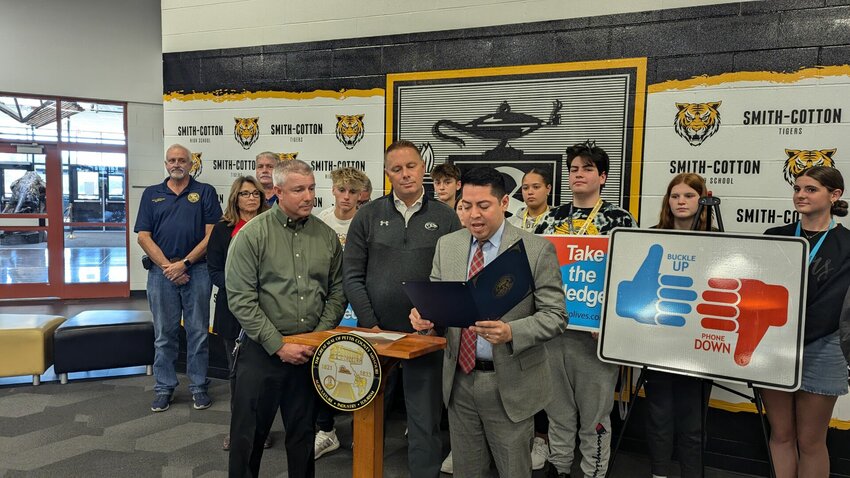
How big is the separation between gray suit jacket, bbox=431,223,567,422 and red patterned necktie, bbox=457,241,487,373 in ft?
0.08

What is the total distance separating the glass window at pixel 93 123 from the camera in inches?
304

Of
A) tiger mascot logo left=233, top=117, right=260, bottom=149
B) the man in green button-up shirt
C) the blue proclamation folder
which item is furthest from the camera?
tiger mascot logo left=233, top=117, right=260, bottom=149

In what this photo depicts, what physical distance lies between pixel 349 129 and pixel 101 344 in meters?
2.73

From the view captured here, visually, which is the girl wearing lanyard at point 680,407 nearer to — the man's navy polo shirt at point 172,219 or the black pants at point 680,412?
the black pants at point 680,412

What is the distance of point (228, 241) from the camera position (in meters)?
3.36

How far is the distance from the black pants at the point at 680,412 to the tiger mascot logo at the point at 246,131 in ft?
11.6

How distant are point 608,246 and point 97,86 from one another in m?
7.68

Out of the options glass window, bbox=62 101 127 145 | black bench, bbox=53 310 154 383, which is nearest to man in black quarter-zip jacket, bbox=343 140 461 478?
black bench, bbox=53 310 154 383

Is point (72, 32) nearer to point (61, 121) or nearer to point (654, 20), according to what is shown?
point (61, 121)

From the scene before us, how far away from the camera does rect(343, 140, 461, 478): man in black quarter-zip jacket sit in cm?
244

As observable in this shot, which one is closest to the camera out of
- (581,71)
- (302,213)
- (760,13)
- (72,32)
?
(302,213)

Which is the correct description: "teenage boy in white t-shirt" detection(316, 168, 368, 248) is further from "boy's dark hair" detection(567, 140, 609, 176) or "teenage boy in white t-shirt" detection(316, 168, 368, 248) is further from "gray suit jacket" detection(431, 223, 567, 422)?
"gray suit jacket" detection(431, 223, 567, 422)

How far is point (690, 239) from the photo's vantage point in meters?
2.51

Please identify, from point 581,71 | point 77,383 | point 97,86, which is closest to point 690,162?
point 581,71
